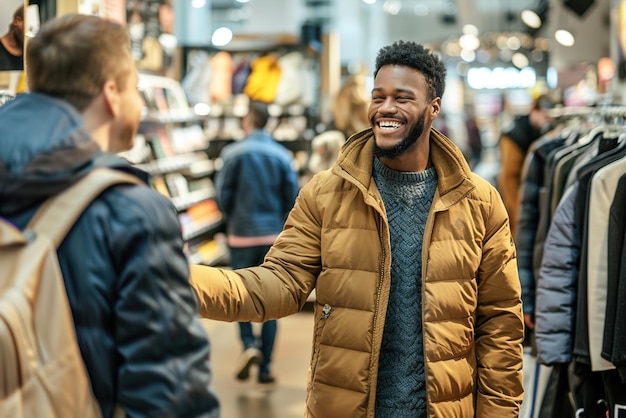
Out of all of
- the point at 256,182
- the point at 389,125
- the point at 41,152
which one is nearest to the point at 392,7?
the point at 256,182

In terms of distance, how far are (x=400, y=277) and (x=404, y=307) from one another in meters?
0.09

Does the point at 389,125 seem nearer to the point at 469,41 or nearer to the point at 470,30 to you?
the point at 469,41

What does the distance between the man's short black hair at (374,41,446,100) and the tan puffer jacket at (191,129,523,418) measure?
7.4 inches

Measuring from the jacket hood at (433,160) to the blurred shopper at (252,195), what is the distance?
11.9 feet

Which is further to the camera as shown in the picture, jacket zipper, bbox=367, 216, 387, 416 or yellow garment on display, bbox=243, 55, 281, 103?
yellow garment on display, bbox=243, 55, 281, 103

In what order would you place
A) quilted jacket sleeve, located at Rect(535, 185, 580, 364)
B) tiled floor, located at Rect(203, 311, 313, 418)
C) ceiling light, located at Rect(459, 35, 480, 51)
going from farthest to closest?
ceiling light, located at Rect(459, 35, 480, 51)
tiled floor, located at Rect(203, 311, 313, 418)
quilted jacket sleeve, located at Rect(535, 185, 580, 364)

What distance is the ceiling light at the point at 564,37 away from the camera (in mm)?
7102

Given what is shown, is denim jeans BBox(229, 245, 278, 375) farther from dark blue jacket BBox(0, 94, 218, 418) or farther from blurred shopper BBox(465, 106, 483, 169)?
→ blurred shopper BBox(465, 106, 483, 169)

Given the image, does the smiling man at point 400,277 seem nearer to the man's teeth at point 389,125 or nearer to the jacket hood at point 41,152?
the man's teeth at point 389,125

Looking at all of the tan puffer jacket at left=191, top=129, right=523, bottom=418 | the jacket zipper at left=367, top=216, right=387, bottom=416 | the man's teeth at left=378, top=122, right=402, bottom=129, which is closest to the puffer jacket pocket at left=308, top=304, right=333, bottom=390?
the tan puffer jacket at left=191, top=129, right=523, bottom=418

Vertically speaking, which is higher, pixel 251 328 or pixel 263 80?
pixel 263 80

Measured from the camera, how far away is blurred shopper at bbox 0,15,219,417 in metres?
1.54

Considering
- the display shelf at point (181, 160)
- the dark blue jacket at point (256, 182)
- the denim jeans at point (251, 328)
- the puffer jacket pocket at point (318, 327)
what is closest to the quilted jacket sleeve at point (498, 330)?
the puffer jacket pocket at point (318, 327)

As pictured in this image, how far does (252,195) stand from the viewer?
6.22 meters
